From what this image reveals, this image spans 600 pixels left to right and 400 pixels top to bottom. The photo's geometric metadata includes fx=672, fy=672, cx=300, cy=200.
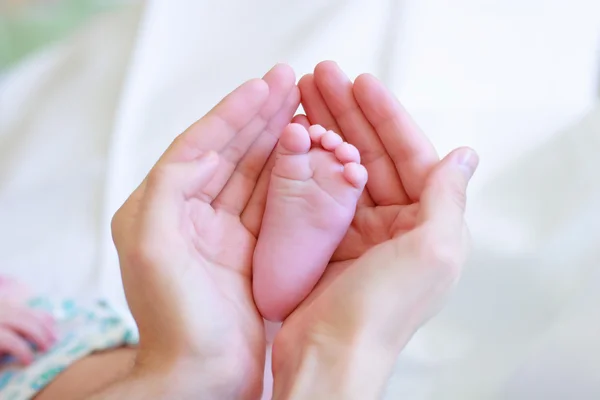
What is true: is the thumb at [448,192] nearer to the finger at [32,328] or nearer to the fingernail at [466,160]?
the fingernail at [466,160]

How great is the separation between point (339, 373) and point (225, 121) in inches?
10.0

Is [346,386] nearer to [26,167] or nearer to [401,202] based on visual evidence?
[401,202]

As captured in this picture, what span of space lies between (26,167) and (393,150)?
1.81 feet

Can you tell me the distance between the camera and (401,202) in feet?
2.01

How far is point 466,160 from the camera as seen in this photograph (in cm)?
58

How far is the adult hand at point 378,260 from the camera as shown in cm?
49

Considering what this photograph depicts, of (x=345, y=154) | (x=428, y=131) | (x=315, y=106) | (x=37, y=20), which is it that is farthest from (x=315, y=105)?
(x=37, y=20)

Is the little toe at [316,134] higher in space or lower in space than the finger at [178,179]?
higher

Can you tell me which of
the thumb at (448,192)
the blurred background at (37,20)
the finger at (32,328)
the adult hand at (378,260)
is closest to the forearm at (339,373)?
the adult hand at (378,260)

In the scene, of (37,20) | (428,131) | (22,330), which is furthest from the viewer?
(37,20)

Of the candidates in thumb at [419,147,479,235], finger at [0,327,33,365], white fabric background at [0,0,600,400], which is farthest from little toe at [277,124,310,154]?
finger at [0,327,33,365]

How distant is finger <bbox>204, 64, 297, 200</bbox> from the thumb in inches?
6.5

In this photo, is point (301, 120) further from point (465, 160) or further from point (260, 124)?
point (465, 160)

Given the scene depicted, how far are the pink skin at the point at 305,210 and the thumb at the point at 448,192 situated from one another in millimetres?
58
